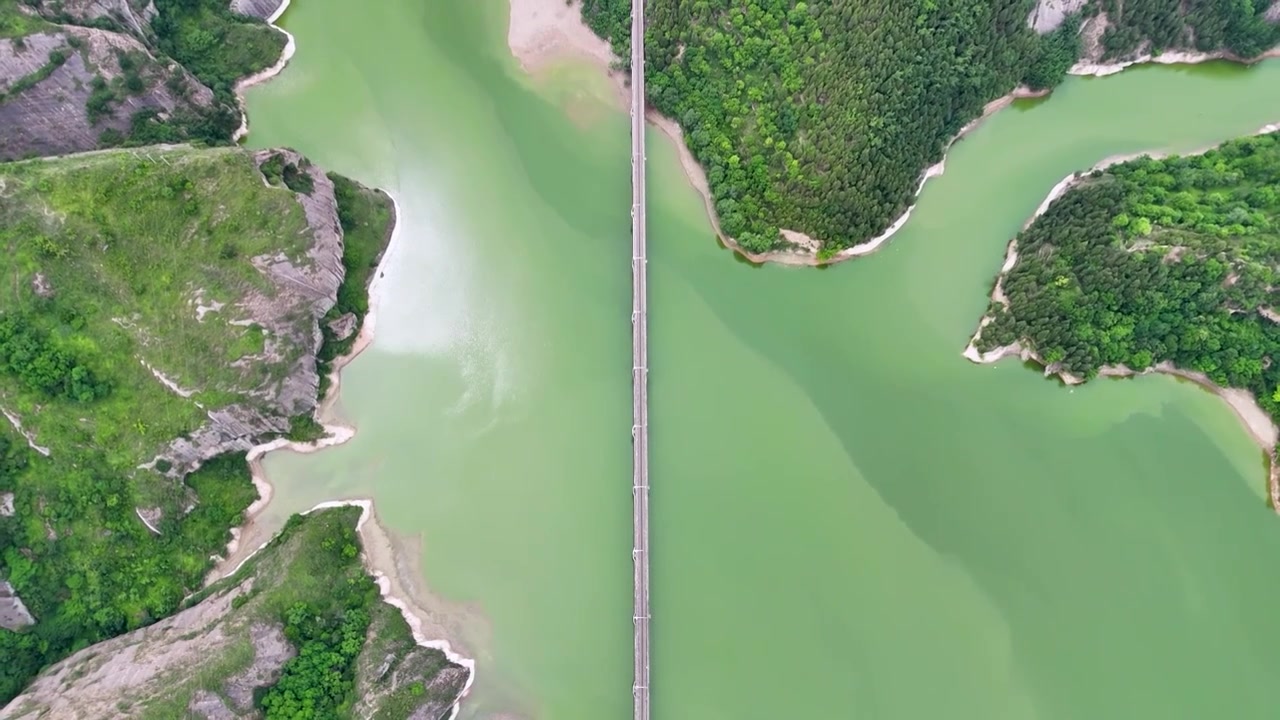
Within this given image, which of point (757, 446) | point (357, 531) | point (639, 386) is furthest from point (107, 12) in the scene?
point (757, 446)

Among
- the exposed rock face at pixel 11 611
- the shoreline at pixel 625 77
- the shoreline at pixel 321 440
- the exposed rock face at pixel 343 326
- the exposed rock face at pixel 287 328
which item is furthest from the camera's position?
the shoreline at pixel 625 77

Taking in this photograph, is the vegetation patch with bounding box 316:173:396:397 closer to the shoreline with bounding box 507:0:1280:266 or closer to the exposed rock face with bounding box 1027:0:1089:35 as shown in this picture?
the shoreline with bounding box 507:0:1280:266

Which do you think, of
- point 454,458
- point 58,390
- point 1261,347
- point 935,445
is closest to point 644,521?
point 454,458

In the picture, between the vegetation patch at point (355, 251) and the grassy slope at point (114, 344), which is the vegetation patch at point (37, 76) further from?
the vegetation patch at point (355, 251)

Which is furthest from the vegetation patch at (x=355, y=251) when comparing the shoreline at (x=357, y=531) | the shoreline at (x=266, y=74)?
the shoreline at (x=266, y=74)

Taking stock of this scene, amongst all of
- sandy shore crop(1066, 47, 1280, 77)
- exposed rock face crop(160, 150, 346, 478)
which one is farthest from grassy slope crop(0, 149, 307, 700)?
sandy shore crop(1066, 47, 1280, 77)

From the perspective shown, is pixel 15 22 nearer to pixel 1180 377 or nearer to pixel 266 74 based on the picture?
pixel 266 74
